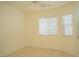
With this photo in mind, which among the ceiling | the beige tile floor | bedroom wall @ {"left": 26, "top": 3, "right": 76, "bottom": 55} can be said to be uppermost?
the ceiling

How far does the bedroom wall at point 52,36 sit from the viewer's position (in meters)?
2.07

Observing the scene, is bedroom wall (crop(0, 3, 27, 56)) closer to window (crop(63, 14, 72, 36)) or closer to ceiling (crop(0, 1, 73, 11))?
ceiling (crop(0, 1, 73, 11))

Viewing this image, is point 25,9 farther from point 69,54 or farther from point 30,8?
point 69,54

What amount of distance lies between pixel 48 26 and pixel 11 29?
1.88 feet

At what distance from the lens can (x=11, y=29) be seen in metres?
2.11

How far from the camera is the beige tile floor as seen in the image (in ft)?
6.82

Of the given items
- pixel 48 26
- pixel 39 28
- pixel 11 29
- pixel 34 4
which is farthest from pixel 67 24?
pixel 11 29

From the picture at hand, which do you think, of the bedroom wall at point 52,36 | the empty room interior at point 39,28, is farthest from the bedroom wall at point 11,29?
the bedroom wall at point 52,36

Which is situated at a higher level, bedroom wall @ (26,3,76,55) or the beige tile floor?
bedroom wall @ (26,3,76,55)

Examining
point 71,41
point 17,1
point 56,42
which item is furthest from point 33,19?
point 71,41

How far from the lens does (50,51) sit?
82.2 inches

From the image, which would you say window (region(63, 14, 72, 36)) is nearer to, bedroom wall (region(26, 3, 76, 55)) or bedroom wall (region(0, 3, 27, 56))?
bedroom wall (region(26, 3, 76, 55))

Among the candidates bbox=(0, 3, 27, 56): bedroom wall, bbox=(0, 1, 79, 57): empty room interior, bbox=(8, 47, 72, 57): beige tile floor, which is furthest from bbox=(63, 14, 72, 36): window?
bbox=(0, 3, 27, 56): bedroom wall

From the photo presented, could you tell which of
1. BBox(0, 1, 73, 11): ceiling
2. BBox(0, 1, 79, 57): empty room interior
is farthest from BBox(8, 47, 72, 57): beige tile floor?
BBox(0, 1, 73, 11): ceiling
